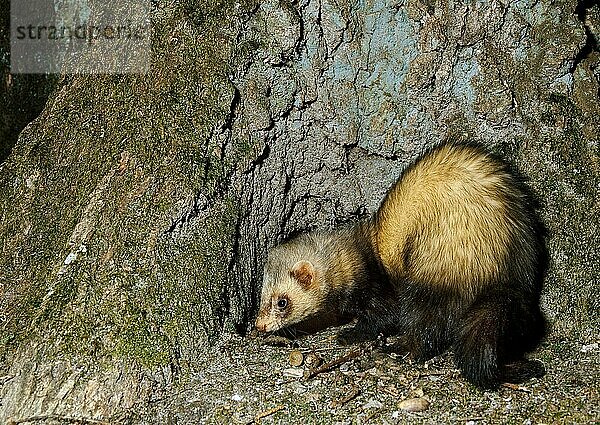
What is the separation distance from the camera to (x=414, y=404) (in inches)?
121

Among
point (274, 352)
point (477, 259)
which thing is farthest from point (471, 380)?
point (274, 352)

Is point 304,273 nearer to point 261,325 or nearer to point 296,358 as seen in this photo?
point 261,325

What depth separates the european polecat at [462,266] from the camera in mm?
3244

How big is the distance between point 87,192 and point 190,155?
499mm

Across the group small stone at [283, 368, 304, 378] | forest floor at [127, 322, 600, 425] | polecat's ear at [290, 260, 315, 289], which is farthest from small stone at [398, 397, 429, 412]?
polecat's ear at [290, 260, 315, 289]

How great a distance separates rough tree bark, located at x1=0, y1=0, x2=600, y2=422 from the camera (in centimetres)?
327

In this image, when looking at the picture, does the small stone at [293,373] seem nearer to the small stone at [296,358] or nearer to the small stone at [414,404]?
the small stone at [296,358]

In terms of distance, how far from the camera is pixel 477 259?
10.9 ft

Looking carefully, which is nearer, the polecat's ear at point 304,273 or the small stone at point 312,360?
the small stone at point 312,360

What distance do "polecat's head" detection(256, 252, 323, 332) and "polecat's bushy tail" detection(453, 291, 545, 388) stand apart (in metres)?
1.15

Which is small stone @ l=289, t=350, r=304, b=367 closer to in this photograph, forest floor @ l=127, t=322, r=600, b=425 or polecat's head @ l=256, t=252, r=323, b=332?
forest floor @ l=127, t=322, r=600, b=425

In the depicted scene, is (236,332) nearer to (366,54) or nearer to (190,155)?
(190,155)

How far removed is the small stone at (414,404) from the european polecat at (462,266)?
22cm

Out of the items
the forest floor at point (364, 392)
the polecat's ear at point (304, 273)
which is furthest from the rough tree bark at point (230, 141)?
the polecat's ear at point (304, 273)
